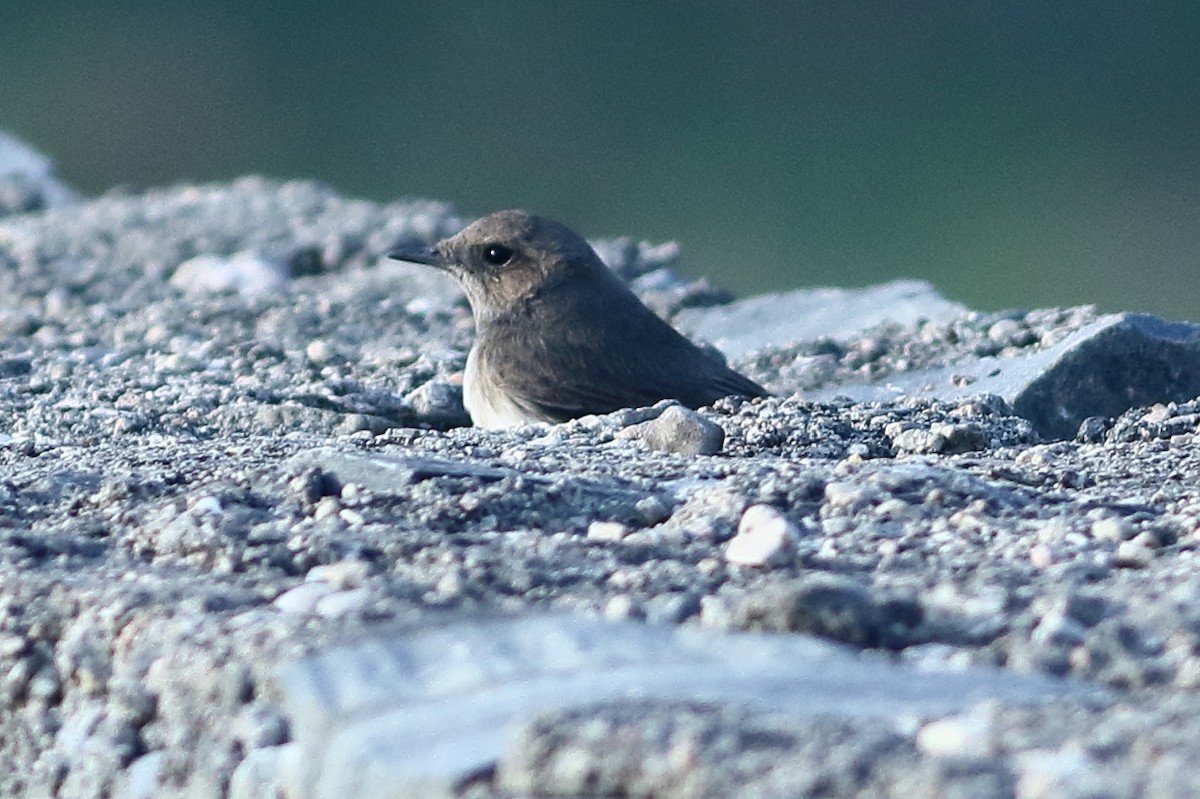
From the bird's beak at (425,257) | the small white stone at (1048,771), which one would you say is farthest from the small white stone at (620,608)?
the bird's beak at (425,257)

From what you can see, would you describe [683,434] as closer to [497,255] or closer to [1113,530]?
[1113,530]

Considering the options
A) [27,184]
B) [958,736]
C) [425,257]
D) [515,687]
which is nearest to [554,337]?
[425,257]

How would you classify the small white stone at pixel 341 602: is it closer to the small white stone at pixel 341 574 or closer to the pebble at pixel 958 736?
the small white stone at pixel 341 574

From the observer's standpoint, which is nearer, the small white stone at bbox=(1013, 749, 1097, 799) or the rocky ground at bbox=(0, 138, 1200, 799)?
the small white stone at bbox=(1013, 749, 1097, 799)

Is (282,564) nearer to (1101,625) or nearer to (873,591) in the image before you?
(873,591)

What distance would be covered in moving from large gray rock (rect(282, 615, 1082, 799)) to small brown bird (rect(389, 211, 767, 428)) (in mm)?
3068

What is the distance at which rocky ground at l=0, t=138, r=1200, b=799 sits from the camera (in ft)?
6.72

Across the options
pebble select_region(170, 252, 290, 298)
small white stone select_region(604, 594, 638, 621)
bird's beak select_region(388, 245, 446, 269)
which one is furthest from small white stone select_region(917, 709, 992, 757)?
pebble select_region(170, 252, 290, 298)

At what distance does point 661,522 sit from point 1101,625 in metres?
0.96

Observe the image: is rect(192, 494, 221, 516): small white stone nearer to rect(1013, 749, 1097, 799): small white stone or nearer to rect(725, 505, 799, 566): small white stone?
rect(725, 505, 799, 566): small white stone

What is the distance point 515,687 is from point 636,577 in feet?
1.82

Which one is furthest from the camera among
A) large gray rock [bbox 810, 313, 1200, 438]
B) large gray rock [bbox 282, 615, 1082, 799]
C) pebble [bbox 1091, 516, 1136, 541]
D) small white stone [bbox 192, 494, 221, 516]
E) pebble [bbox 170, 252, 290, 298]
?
pebble [bbox 170, 252, 290, 298]

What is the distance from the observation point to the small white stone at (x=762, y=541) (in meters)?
2.91

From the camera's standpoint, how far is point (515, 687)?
226cm
